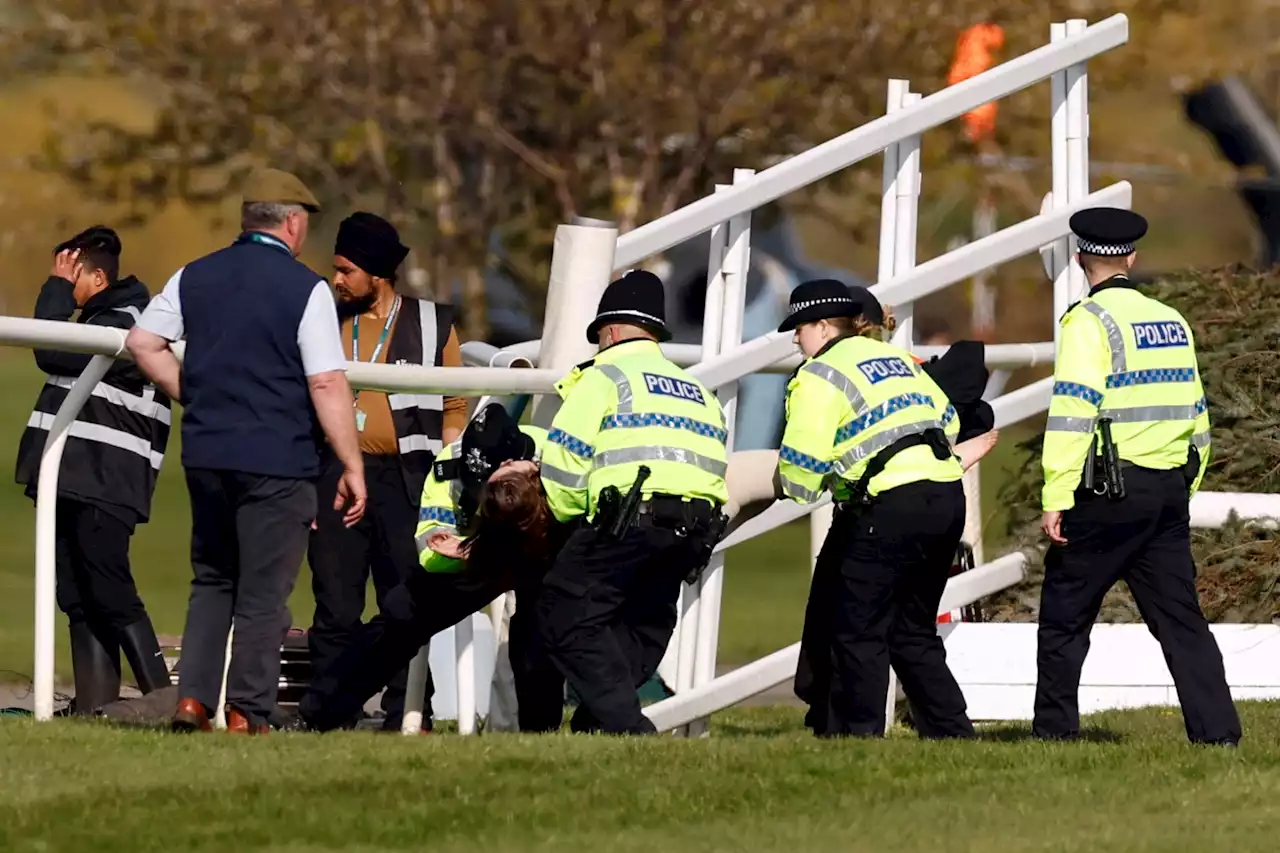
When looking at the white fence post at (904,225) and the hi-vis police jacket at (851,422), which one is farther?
the white fence post at (904,225)

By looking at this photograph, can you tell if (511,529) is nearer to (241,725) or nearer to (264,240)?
(241,725)

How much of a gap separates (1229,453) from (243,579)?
512cm

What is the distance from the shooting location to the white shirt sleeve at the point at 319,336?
749cm

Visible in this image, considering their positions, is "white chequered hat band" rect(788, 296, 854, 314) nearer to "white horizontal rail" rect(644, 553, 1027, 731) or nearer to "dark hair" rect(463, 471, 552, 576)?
"dark hair" rect(463, 471, 552, 576)

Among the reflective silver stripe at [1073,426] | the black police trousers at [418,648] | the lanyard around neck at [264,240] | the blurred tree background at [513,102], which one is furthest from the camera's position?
the blurred tree background at [513,102]

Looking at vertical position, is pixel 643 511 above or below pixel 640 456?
below

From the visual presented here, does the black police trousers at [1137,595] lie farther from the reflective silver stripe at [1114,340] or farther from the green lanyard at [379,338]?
the green lanyard at [379,338]

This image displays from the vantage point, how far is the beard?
8.73 m

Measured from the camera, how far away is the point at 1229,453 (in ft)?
36.6

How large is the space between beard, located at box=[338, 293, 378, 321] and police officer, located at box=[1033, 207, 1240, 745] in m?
2.32

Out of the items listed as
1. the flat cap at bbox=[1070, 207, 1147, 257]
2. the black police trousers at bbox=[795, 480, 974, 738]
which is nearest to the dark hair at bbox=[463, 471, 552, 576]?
the black police trousers at bbox=[795, 480, 974, 738]

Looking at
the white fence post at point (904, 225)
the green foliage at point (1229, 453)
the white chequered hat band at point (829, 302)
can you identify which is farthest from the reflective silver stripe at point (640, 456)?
the green foliage at point (1229, 453)

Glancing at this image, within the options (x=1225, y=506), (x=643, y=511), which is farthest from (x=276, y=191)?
(x=1225, y=506)

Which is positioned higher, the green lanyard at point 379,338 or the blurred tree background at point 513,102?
the blurred tree background at point 513,102
